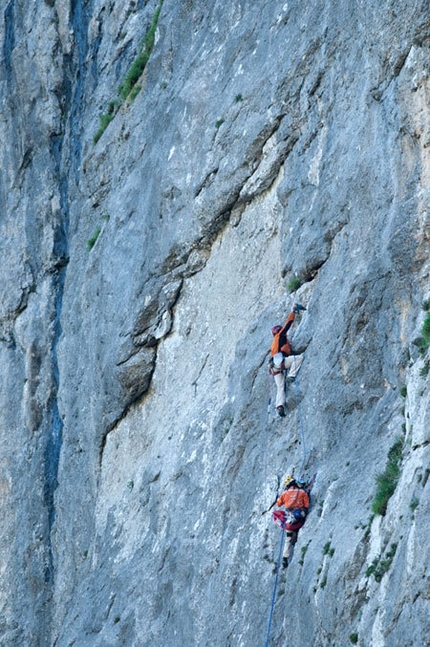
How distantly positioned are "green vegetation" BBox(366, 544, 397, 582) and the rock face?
1.3 inches

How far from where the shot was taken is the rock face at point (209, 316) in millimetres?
19453

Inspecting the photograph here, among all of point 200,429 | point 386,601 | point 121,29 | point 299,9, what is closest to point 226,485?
point 200,429

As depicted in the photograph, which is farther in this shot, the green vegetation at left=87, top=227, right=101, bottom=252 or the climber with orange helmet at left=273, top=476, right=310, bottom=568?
the green vegetation at left=87, top=227, right=101, bottom=252

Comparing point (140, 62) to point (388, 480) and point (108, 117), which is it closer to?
point (108, 117)

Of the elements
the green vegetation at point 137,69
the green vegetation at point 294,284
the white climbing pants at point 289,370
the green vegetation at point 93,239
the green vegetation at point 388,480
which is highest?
the green vegetation at point 137,69

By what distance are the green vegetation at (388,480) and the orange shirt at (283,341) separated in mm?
4145

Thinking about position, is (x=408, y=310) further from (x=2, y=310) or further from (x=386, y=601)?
(x=2, y=310)

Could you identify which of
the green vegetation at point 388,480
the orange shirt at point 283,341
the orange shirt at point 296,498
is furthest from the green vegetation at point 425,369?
the orange shirt at point 283,341

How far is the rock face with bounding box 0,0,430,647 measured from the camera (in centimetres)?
1945

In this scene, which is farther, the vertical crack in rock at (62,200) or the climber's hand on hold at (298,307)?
the vertical crack in rock at (62,200)

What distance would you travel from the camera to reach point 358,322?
2062 centimetres

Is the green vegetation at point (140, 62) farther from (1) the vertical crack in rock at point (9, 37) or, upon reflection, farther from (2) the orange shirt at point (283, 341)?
(2) the orange shirt at point (283, 341)

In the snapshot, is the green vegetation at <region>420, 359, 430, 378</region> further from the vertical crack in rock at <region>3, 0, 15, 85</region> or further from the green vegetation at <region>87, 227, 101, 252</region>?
the vertical crack in rock at <region>3, 0, 15, 85</region>

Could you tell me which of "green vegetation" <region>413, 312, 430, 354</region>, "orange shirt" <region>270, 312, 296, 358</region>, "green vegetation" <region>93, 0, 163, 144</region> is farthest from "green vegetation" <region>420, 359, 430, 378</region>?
"green vegetation" <region>93, 0, 163, 144</region>
